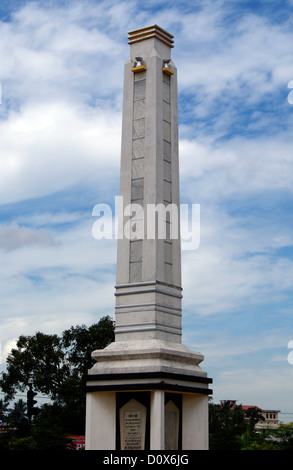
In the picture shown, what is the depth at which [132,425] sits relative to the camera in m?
22.0

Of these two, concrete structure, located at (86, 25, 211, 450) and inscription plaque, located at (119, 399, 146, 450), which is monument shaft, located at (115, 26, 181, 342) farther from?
inscription plaque, located at (119, 399, 146, 450)

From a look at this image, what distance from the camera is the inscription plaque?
71.1ft

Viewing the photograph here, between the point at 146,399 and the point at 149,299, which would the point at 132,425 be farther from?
the point at 149,299

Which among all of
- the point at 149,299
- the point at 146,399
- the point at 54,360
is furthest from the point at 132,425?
the point at 54,360

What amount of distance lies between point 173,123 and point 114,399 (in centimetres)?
1131

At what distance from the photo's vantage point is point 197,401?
76.5 ft

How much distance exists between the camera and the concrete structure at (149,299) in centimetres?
2180

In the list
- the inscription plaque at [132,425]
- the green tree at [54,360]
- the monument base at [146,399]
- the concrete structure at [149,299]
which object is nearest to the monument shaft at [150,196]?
the concrete structure at [149,299]

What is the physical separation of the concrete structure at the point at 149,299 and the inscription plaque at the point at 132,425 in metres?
0.03

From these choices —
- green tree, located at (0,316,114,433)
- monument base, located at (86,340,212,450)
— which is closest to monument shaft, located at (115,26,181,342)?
monument base, located at (86,340,212,450)
